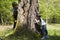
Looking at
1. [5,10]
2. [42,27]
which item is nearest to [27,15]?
[42,27]

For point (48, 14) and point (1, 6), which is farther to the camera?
point (48, 14)

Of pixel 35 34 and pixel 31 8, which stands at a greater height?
pixel 31 8

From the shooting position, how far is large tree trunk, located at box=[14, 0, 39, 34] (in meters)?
12.4

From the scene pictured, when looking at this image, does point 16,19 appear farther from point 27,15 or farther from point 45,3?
point 45,3

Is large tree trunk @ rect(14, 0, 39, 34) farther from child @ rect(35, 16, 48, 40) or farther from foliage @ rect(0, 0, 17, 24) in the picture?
foliage @ rect(0, 0, 17, 24)

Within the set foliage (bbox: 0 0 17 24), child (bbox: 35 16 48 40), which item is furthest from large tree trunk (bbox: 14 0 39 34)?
foliage (bbox: 0 0 17 24)

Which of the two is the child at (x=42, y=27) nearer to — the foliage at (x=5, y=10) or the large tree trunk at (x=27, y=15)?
the large tree trunk at (x=27, y=15)

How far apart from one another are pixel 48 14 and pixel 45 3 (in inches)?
111

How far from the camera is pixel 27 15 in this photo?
41.1ft

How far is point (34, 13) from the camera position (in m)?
12.6

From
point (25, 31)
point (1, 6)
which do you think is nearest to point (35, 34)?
point (25, 31)

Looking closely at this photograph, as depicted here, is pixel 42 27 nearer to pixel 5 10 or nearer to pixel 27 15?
pixel 27 15

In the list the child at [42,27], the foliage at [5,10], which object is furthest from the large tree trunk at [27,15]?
the foliage at [5,10]

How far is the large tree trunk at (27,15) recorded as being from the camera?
40.8ft
